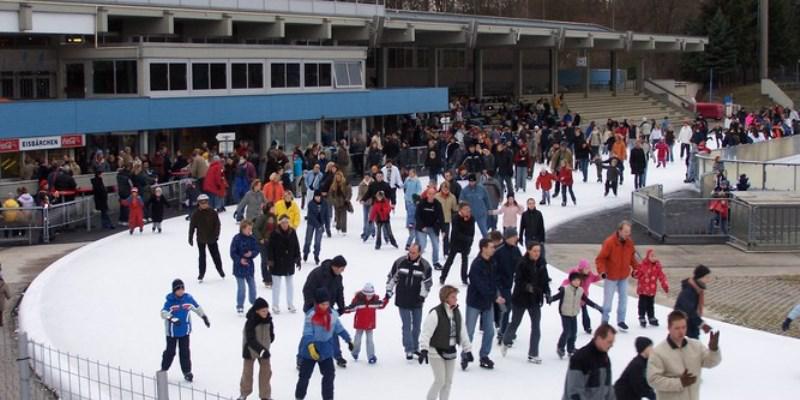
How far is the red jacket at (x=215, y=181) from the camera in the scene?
88.6 ft

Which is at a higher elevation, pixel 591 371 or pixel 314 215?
pixel 314 215

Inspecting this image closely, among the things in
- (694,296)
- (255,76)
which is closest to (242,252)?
(694,296)

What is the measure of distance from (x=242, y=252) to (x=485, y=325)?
4.13 metres

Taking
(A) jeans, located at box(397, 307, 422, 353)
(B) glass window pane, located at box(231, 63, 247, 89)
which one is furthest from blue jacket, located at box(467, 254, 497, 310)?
(B) glass window pane, located at box(231, 63, 247, 89)

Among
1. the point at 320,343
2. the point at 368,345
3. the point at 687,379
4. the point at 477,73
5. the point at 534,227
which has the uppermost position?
the point at 477,73

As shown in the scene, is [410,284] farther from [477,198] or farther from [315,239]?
[477,198]

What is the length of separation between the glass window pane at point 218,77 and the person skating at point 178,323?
24.1 metres

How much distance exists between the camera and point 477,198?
21.8m

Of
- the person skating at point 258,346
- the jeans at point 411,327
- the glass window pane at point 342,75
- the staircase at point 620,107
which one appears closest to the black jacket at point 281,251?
the jeans at point 411,327

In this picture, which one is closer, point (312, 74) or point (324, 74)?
point (312, 74)

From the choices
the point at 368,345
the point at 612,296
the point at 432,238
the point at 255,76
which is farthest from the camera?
the point at 255,76

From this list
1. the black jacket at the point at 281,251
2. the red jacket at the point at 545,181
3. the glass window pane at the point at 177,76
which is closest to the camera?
the black jacket at the point at 281,251

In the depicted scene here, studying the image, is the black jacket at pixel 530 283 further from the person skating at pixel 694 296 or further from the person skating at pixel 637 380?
the person skating at pixel 637 380

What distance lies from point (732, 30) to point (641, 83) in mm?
17619
